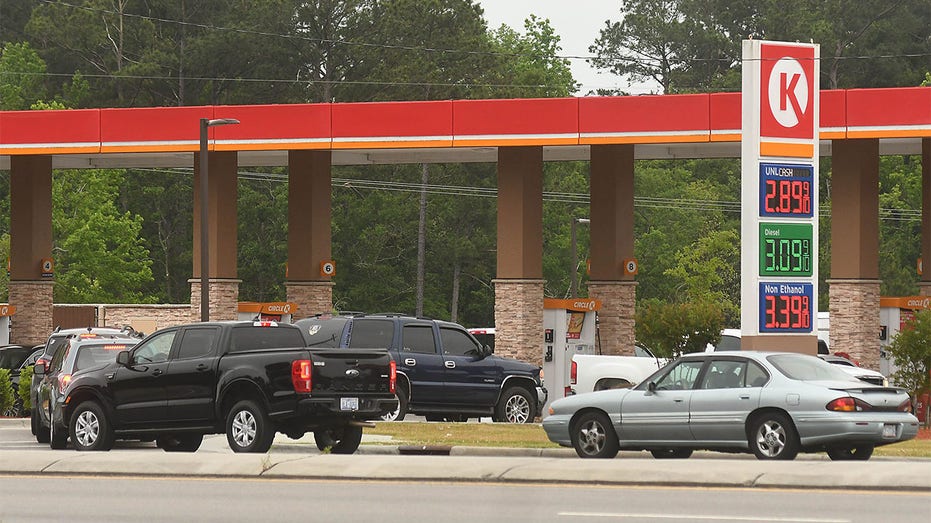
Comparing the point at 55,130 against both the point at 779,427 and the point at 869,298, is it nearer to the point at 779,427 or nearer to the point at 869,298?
the point at 869,298

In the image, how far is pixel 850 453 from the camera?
867 inches

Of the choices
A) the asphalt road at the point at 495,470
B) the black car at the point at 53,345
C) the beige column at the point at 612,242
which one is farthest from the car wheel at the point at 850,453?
the beige column at the point at 612,242

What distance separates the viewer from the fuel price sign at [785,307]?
94.6ft

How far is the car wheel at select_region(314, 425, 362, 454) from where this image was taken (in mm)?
23844

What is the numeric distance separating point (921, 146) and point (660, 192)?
39.9m

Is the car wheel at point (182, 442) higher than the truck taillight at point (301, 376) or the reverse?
the reverse

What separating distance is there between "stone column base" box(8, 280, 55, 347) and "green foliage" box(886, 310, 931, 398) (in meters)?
26.5

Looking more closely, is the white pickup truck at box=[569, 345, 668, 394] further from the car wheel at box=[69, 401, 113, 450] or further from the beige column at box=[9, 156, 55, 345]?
the beige column at box=[9, 156, 55, 345]

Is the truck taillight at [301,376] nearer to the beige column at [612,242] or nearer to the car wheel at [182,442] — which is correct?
the car wheel at [182,442]

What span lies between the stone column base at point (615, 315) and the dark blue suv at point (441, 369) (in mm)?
12062

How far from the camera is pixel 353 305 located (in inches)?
3231

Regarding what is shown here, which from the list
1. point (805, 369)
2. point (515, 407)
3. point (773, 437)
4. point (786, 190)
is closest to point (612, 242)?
point (515, 407)

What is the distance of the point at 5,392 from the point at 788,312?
16.4 m

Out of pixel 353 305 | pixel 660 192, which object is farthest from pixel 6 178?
pixel 660 192
